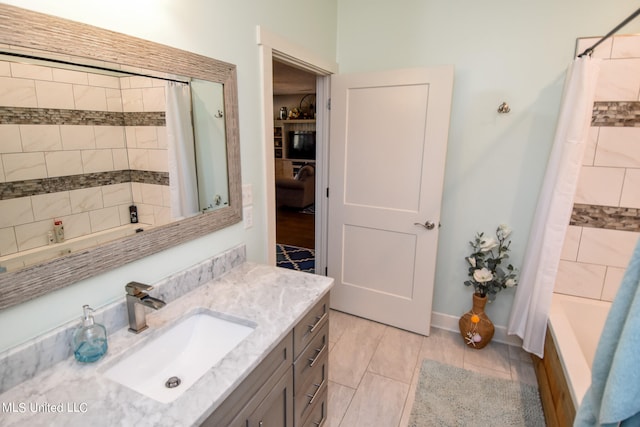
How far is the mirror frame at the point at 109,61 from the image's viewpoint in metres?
0.89

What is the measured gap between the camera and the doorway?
4.36 m

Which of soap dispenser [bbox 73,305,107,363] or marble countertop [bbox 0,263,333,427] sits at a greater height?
soap dispenser [bbox 73,305,107,363]

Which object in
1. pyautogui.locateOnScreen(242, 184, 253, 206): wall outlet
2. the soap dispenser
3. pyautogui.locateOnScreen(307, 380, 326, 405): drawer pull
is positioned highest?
pyautogui.locateOnScreen(242, 184, 253, 206): wall outlet

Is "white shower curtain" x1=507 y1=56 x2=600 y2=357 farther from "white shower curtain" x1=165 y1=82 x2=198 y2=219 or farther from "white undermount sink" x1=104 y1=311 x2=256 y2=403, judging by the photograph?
"white shower curtain" x1=165 y1=82 x2=198 y2=219

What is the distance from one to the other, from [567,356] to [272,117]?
1.98m

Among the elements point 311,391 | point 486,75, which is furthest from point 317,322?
point 486,75

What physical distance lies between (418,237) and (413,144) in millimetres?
675

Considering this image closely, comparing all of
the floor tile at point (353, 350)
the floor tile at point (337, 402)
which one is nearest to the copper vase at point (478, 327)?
the floor tile at point (353, 350)

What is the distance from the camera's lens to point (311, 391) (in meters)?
1.56

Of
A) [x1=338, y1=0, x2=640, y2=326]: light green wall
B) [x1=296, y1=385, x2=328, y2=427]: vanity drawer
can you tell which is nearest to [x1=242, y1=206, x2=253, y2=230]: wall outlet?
[x1=296, y1=385, x2=328, y2=427]: vanity drawer

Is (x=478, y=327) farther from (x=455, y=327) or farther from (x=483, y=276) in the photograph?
(x=483, y=276)

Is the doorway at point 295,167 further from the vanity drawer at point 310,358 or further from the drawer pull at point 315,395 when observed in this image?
the drawer pull at point 315,395

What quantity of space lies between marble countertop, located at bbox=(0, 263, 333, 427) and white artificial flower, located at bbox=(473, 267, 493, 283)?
1.44m

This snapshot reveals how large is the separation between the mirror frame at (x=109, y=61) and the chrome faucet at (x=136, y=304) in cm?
10
